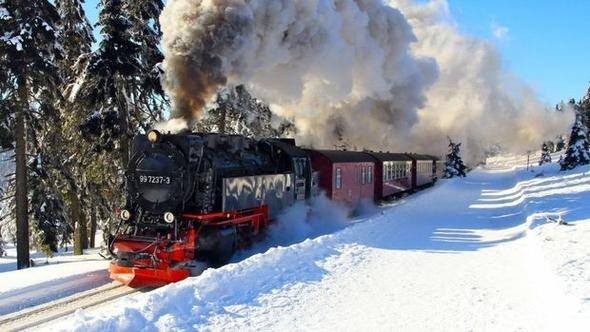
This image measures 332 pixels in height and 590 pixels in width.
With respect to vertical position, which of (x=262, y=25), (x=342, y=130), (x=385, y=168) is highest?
(x=262, y=25)

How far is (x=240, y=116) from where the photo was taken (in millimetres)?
26250

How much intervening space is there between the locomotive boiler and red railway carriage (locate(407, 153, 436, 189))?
75.1 ft

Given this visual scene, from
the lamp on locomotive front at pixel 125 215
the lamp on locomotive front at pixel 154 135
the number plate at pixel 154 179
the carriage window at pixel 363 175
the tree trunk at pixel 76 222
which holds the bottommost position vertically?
the tree trunk at pixel 76 222

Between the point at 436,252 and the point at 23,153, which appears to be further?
the point at 23,153

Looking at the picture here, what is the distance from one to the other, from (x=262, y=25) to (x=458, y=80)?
23.7 metres

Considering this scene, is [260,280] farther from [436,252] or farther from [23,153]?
[23,153]

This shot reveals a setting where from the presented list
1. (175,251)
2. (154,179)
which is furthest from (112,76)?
(175,251)

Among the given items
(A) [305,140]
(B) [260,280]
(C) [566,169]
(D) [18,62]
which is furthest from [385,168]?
(C) [566,169]

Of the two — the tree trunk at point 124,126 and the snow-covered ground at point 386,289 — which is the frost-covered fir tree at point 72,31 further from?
the snow-covered ground at point 386,289

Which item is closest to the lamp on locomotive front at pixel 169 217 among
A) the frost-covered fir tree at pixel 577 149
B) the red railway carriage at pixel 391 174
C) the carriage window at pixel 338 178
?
the carriage window at pixel 338 178

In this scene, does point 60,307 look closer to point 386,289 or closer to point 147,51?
point 386,289

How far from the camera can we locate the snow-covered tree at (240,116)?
24.8 metres

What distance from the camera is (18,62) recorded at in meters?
15.4

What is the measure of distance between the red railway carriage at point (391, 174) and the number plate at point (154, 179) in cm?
1460
